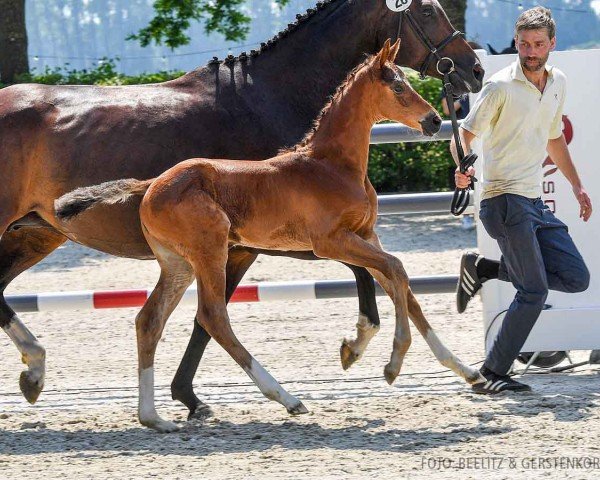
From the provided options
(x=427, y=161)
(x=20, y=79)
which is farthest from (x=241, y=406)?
(x=20, y=79)

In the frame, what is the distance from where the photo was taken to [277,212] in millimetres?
5453

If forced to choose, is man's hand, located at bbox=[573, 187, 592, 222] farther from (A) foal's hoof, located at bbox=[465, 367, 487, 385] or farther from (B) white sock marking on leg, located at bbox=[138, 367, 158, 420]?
(B) white sock marking on leg, located at bbox=[138, 367, 158, 420]

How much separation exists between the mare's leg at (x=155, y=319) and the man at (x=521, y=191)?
1492 millimetres

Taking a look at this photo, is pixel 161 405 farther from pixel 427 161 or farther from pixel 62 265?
pixel 427 161

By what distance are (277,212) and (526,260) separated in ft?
4.02

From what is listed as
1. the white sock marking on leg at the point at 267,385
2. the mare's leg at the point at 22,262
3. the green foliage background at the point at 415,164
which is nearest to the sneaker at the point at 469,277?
the white sock marking on leg at the point at 267,385

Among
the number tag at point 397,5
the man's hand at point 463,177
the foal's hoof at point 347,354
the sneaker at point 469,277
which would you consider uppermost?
the number tag at point 397,5

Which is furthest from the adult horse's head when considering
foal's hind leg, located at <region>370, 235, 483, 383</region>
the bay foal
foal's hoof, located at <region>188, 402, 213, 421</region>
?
foal's hoof, located at <region>188, 402, 213, 421</region>

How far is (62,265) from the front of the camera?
1159 centimetres

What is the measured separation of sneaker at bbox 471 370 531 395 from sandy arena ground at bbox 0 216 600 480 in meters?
0.05

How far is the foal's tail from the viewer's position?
5.48 m

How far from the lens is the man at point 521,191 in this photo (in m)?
5.68

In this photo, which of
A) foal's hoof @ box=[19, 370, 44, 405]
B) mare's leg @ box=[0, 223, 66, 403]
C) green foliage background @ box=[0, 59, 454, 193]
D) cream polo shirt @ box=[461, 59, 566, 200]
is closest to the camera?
cream polo shirt @ box=[461, 59, 566, 200]

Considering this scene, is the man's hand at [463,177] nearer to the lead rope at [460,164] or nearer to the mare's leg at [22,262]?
the lead rope at [460,164]
